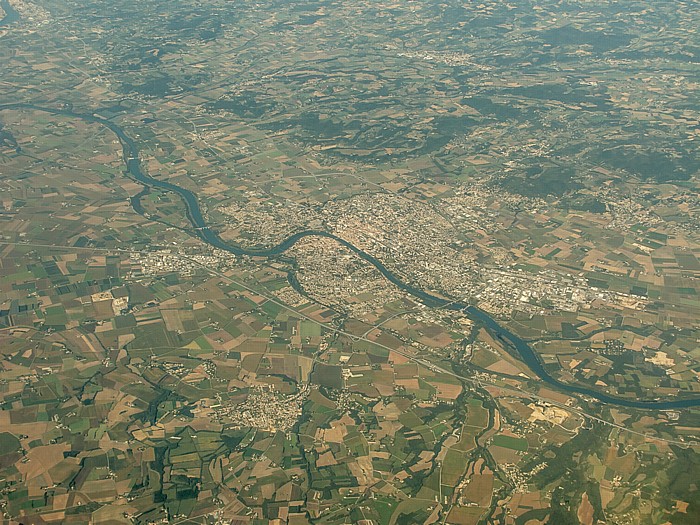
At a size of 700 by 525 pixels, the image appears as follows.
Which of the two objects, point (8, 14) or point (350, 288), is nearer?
point (350, 288)

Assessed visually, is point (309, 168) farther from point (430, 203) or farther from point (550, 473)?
point (550, 473)

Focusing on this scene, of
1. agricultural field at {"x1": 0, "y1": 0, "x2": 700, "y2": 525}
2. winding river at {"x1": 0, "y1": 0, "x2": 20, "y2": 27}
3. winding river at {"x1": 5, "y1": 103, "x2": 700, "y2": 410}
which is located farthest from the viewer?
winding river at {"x1": 0, "y1": 0, "x2": 20, "y2": 27}

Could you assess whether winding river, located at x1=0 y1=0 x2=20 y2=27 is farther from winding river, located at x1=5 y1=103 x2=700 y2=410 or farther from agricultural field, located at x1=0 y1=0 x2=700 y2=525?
winding river, located at x1=5 y1=103 x2=700 y2=410

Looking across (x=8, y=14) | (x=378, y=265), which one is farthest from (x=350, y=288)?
(x=8, y=14)

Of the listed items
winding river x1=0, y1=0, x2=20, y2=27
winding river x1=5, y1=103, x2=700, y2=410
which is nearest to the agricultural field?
winding river x1=5, y1=103, x2=700, y2=410

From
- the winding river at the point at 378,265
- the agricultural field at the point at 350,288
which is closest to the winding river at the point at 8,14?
the agricultural field at the point at 350,288

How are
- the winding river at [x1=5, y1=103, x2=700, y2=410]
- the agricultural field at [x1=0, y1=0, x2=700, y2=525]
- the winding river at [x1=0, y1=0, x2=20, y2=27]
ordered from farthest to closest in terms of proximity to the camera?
the winding river at [x1=0, y1=0, x2=20, y2=27], the winding river at [x1=5, y1=103, x2=700, y2=410], the agricultural field at [x1=0, y1=0, x2=700, y2=525]

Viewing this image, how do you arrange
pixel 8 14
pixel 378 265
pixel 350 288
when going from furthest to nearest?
pixel 8 14
pixel 378 265
pixel 350 288

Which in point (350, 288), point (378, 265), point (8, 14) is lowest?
point (8, 14)

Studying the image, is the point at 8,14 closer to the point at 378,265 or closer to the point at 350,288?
the point at 378,265

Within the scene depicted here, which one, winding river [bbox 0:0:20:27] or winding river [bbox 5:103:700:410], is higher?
winding river [bbox 5:103:700:410]
